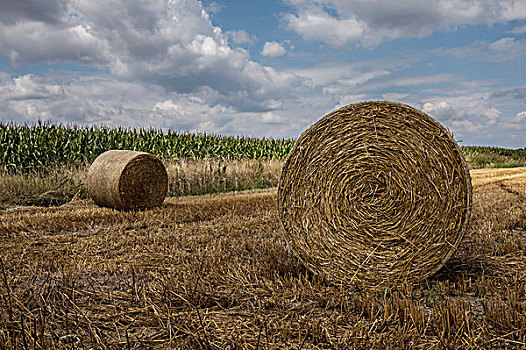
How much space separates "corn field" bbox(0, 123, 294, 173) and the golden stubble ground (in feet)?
24.2

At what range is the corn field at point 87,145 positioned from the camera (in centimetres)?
1227

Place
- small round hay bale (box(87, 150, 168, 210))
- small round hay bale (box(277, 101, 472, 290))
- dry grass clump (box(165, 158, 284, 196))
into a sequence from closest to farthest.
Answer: small round hay bale (box(277, 101, 472, 290)) → small round hay bale (box(87, 150, 168, 210)) → dry grass clump (box(165, 158, 284, 196))

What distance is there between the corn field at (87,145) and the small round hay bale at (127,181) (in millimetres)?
4115

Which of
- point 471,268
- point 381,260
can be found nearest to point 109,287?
point 381,260

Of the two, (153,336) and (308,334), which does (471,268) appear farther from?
(153,336)

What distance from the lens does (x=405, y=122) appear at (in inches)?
142

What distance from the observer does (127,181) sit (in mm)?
8297

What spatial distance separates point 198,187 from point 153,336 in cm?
968

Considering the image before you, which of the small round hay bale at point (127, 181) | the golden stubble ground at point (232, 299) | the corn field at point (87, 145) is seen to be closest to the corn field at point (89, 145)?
the corn field at point (87, 145)

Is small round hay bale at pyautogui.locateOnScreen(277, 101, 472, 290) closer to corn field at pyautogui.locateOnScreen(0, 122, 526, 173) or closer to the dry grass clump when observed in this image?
the dry grass clump

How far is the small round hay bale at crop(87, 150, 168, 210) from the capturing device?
27.2 ft

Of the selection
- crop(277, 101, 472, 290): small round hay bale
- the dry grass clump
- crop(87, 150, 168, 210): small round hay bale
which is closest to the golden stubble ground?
crop(277, 101, 472, 290): small round hay bale

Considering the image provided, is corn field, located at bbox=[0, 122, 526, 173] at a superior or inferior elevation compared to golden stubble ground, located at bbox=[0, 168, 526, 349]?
superior

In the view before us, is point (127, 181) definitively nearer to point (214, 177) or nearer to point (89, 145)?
point (214, 177)
